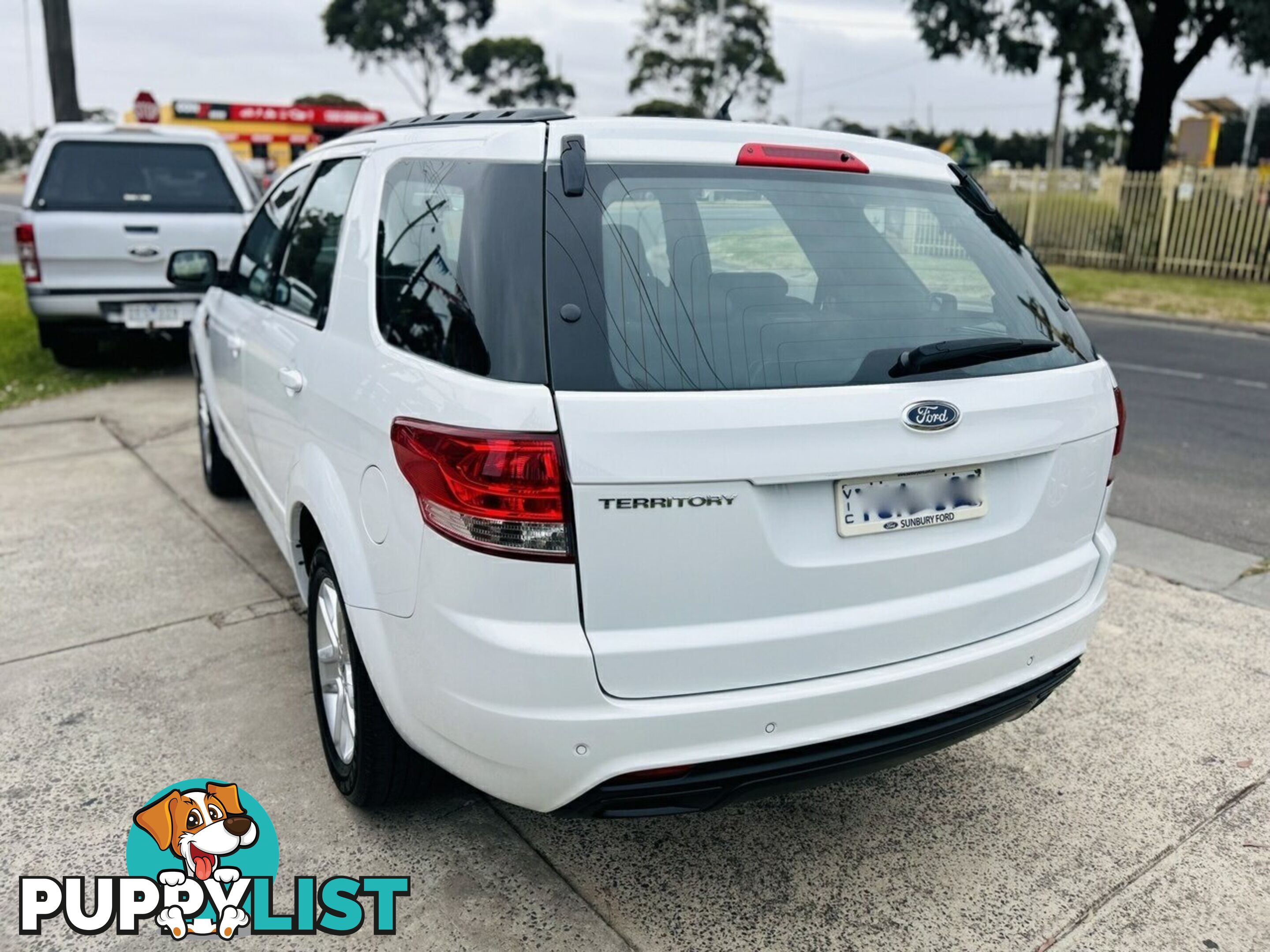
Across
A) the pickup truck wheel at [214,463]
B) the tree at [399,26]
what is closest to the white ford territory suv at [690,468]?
the pickup truck wheel at [214,463]

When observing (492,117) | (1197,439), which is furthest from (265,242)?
(1197,439)

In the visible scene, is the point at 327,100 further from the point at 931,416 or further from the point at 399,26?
the point at 931,416

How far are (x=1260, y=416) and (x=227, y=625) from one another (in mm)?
7495

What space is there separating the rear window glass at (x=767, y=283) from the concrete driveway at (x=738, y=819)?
1.27 meters

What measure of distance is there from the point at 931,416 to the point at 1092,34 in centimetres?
2058

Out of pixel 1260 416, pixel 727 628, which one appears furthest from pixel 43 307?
pixel 1260 416

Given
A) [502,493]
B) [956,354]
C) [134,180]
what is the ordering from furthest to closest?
[134,180] → [956,354] → [502,493]

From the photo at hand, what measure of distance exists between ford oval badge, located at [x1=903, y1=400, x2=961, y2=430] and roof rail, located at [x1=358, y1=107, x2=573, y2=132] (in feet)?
3.37

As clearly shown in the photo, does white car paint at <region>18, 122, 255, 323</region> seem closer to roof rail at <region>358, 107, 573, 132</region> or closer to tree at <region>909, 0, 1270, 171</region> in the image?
roof rail at <region>358, 107, 573, 132</region>

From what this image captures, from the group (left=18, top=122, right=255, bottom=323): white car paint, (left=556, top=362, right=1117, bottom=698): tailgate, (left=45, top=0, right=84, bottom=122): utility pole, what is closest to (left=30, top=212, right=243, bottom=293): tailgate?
(left=18, top=122, right=255, bottom=323): white car paint

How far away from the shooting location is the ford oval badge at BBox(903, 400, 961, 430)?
222 centimetres

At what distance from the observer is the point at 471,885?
2561 millimetres

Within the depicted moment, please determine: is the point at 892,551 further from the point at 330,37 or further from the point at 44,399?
the point at 330,37

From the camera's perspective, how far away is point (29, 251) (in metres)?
7.91
